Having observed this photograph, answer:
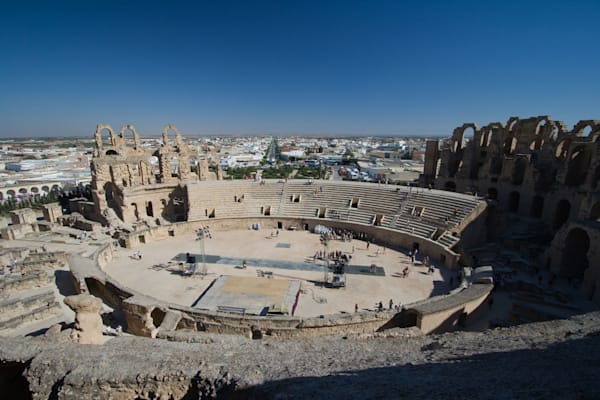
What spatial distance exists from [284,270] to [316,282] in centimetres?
232

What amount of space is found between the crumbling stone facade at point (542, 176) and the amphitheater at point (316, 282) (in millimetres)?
128

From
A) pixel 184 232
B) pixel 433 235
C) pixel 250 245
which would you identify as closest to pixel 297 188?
pixel 250 245

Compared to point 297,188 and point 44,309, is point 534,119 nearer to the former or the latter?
point 297,188

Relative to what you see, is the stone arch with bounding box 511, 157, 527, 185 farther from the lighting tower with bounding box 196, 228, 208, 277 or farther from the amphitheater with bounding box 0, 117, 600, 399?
the lighting tower with bounding box 196, 228, 208, 277

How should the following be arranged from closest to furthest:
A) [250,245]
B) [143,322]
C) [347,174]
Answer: [143,322], [250,245], [347,174]

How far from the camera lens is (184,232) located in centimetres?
2441

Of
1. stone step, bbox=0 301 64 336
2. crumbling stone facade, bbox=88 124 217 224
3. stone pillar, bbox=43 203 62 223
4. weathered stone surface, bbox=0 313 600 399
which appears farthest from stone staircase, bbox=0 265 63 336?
stone pillar, bbox=43 203 62 223

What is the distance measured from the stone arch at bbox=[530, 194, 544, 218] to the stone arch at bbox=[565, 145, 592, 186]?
1.83 m

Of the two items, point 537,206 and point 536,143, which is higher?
point 536,143

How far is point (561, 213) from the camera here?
19922 millimetres

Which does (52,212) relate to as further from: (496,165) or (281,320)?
(496,165)

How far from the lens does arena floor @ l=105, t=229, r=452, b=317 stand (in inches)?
586

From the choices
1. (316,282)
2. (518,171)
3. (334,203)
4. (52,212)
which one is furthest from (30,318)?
(518,171)

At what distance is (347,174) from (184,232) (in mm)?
43162
